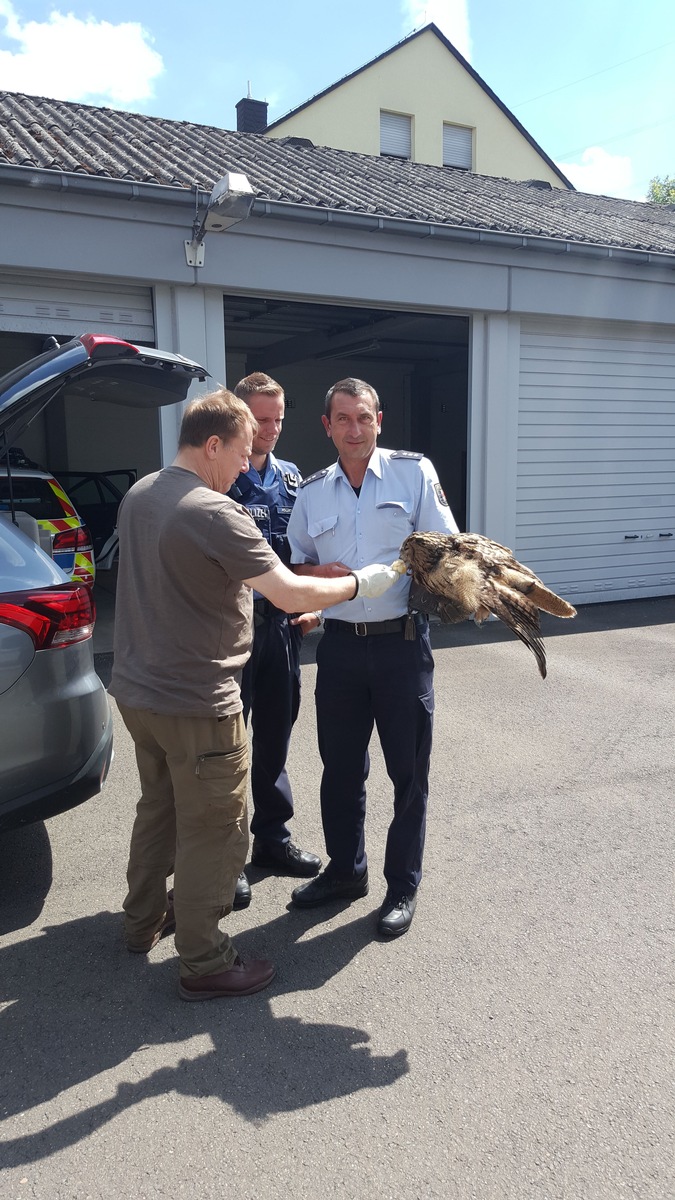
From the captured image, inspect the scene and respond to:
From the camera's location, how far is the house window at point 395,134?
22.8 meters

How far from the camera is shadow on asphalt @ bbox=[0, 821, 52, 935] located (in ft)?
10.6

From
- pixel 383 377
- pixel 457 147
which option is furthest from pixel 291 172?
pixel 457 147

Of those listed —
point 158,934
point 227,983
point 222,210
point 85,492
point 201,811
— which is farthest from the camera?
point 85,492

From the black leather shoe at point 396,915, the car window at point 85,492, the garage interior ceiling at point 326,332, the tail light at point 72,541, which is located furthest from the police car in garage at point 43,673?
the car window at point 85,492

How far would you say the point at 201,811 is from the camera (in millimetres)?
2635

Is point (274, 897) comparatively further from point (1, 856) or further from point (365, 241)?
point (365, 241)

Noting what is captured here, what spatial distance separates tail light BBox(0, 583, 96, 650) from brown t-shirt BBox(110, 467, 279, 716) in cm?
51

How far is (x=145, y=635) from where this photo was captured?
2.60m

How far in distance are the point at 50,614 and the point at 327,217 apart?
607 centimetres

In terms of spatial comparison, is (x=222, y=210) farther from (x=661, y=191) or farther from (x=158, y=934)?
(x=661, y=191)

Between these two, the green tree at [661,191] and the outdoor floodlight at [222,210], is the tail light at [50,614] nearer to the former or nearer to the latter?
the outdoor floodlight at [222,210]

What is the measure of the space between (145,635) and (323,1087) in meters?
1.38

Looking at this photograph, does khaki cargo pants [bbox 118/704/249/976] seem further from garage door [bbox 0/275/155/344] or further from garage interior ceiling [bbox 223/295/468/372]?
garage interior ceiling [bbox 223/295/468/372]

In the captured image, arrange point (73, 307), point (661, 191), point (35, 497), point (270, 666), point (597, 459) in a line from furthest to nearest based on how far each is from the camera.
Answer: point (661, 191) < point (597, 459) < point (35, 497) < point (73, 307) < point (270, 666)
